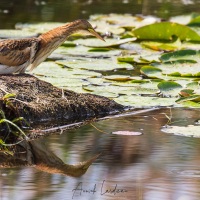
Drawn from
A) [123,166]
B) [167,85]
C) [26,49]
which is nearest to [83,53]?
[167,85]

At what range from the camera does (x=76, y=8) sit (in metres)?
14.3

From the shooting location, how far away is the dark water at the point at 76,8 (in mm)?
13005

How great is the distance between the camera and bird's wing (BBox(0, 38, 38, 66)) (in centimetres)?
711

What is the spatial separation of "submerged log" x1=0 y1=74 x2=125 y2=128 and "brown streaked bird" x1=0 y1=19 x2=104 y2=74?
110mm

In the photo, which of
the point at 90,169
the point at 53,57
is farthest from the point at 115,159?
the point at 53,57

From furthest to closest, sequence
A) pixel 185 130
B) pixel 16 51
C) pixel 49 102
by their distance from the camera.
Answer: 1. pixel 16 51
2. pixel 49 102
3. pixel 185 130

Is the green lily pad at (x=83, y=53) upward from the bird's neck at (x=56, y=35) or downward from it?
downward

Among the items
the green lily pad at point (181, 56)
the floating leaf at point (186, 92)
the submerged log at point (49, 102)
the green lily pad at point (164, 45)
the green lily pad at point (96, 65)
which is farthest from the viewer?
the green lily pad at point (164, 45)

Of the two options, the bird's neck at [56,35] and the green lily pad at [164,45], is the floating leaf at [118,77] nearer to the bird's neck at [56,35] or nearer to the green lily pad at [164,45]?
the bird's neck at [56,35]

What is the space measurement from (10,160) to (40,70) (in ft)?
9.08

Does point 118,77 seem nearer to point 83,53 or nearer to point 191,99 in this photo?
point 191,99

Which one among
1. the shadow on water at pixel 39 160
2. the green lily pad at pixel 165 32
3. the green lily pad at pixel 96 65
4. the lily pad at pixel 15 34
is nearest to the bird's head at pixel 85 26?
the green lily pad at pixel 96 65

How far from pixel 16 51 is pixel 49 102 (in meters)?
0.59

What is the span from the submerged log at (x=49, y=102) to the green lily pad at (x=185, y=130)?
879 millimetres
